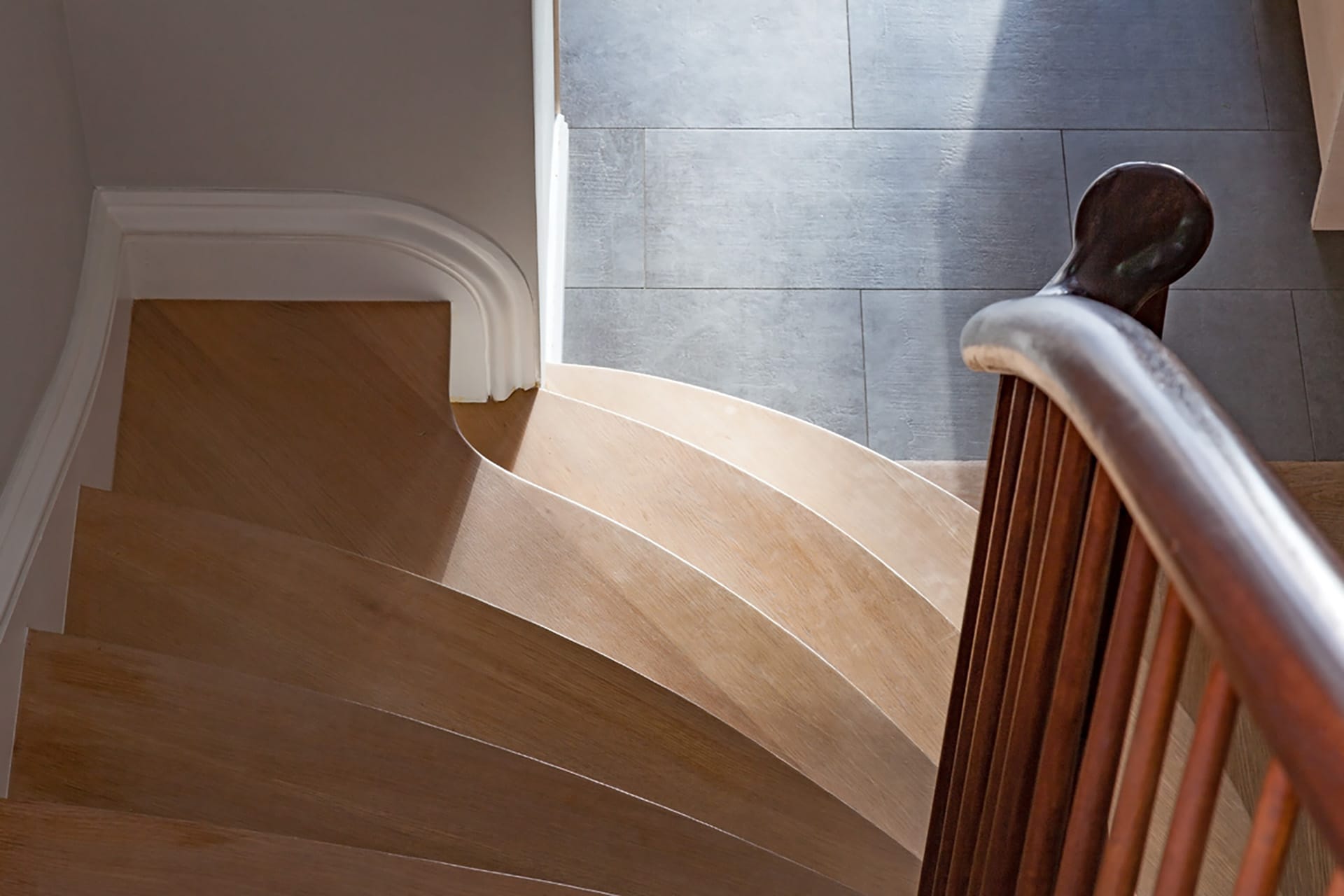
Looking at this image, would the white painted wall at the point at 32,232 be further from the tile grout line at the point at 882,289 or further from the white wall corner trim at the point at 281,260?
the tile grout line at the point at 882,289

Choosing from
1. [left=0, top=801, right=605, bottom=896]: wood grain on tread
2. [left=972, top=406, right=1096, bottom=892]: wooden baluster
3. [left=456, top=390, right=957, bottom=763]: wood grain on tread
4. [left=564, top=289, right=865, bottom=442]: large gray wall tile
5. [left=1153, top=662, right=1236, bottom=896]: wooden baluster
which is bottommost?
[left=0, top=801, right=605, bottom=896]: wood grain on tread

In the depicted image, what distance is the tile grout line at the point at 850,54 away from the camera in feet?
11.3

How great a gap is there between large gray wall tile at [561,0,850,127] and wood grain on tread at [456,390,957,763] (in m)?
1.44

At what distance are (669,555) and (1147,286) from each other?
1.01m

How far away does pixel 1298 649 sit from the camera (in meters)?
0.61

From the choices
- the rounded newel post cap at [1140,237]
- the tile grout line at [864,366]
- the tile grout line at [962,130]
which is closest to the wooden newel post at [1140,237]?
the rounded newel post cap at [1140,237]

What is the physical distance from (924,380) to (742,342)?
442mm

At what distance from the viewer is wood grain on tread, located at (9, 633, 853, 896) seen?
54.3 inches

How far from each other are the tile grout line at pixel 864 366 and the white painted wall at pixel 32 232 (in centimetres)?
184

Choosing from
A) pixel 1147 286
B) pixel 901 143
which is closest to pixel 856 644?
pixel 1147 286

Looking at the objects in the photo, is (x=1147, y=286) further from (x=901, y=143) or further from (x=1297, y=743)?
(x=901, y=143)

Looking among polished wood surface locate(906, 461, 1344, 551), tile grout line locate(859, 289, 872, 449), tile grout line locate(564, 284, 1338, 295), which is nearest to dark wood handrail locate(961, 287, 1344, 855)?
polished wood surface locate(906, 461, 1344, 551)

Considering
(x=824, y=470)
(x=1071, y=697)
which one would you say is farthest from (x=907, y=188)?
(x=1071, y=697)

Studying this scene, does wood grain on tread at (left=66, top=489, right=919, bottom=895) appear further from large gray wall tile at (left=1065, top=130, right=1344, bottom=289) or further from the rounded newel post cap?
large gray wall tile at (left=1065, top=130, right=1344, bottom=289)
